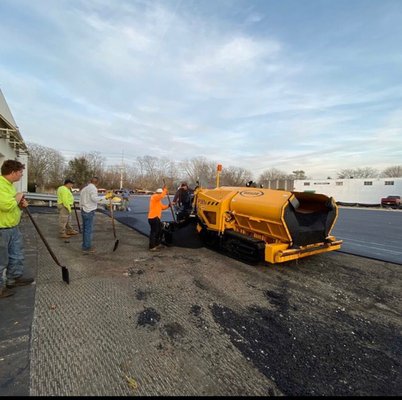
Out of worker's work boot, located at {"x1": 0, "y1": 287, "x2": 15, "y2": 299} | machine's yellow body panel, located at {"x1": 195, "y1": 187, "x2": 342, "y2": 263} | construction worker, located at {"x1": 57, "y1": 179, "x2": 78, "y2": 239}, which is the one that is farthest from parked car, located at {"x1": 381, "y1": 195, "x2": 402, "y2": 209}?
worker's work boot, located at {"x1": 0, "y1": 287, "x2": 15, "y2": 299}

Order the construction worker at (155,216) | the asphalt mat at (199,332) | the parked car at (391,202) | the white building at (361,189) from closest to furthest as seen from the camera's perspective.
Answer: the asphalt mat at (199,332) → the construction worker at (155,216) → the parked car at (391,202) → the white building at (361,189)

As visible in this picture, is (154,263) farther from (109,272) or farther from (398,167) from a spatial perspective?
(398,167)

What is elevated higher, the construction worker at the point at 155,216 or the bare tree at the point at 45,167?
the bare tree at the point at 45,167

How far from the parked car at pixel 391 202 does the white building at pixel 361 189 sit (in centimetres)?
243

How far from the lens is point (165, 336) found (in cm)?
273

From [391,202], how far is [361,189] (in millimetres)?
5401

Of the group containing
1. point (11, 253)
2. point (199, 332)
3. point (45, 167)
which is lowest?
point (199, 332)

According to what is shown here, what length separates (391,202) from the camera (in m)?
29.3

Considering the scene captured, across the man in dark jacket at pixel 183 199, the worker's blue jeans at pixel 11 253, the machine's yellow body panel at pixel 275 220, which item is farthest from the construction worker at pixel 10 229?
the man in dark jacket at pixel 183 199

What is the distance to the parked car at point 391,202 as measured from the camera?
2911 cm

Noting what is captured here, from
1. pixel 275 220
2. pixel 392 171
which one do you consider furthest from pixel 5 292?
pixel 392 171

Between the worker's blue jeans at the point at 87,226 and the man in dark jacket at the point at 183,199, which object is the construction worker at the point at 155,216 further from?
the man in dark jacket at the point at 183,199

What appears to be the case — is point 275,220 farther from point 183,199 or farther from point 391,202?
point 391,202

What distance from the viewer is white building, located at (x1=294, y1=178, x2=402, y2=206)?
32250 millimetres
